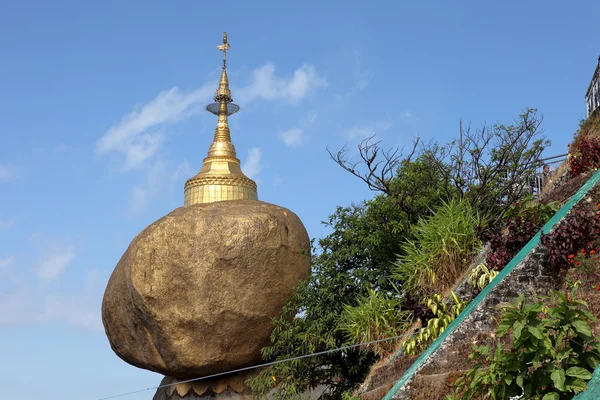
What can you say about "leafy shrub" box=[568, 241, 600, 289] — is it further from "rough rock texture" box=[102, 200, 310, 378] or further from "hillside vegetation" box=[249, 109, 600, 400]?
"rough rock texture" box=[102, 200, 310, 378]

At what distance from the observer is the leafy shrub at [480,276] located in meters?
10.5

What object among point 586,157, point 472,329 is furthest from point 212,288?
point 472,329

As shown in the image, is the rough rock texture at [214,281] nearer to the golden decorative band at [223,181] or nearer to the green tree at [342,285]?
the green tree at [342,285]

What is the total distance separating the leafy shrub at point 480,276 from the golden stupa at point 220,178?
10806 mm

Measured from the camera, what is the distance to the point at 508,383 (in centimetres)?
567

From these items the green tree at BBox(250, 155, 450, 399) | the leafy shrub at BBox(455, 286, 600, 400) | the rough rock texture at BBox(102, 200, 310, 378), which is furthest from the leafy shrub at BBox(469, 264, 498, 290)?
the rough rock texture at BBox(102, 200, 310, 378)

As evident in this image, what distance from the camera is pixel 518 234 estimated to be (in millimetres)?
10672

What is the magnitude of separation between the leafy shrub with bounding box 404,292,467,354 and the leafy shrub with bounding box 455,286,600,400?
442 centimetres

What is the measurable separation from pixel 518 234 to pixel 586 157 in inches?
69.2

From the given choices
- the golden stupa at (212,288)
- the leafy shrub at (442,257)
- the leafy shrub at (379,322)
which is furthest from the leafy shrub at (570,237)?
the golden stupa at (212,288)

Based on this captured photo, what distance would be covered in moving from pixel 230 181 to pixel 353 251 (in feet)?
21.2

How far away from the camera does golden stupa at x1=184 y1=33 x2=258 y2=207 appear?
21000mm

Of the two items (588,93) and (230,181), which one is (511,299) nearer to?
(588,93)

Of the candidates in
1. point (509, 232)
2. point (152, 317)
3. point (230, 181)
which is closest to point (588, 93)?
point (509, 232)
